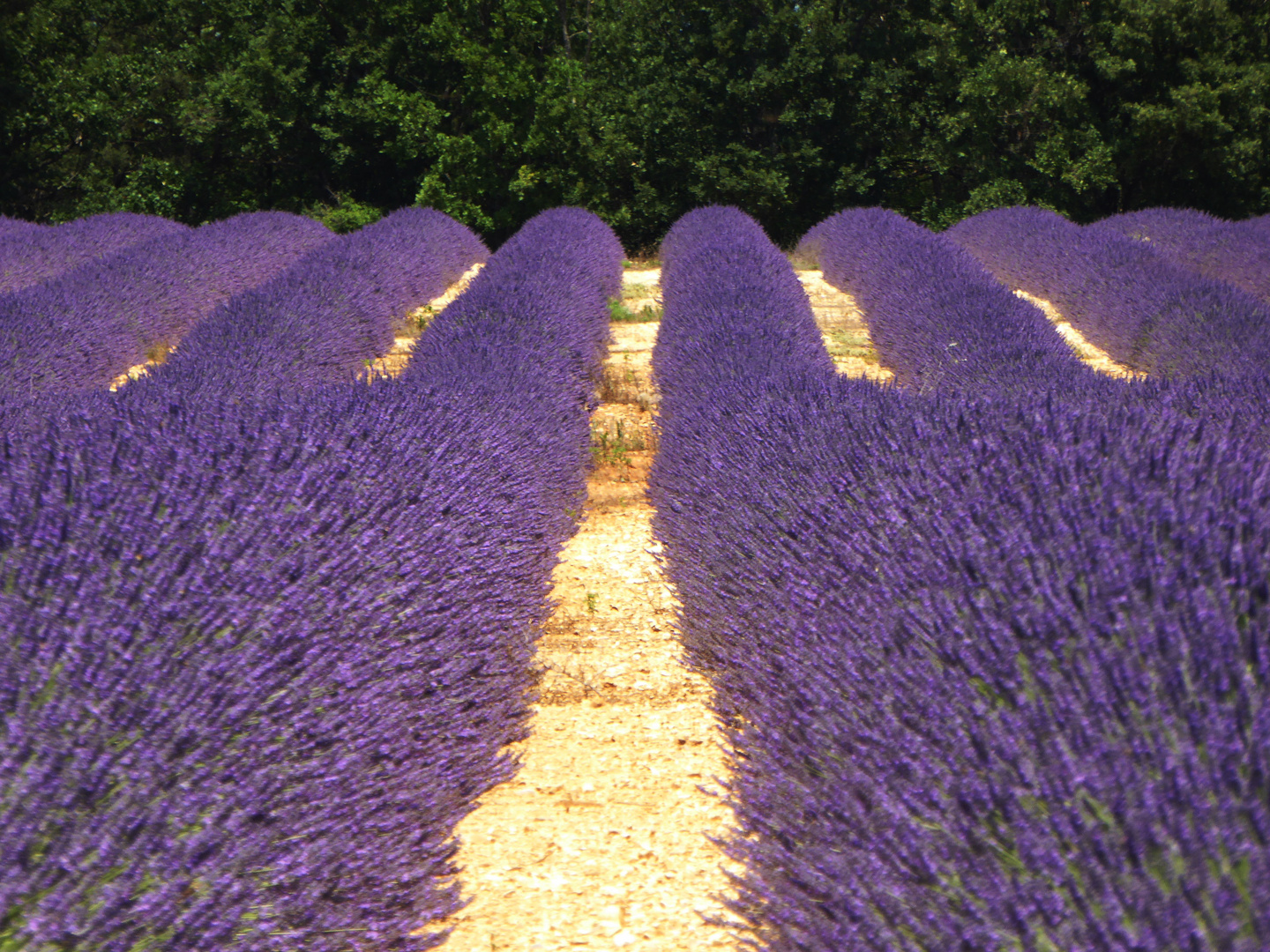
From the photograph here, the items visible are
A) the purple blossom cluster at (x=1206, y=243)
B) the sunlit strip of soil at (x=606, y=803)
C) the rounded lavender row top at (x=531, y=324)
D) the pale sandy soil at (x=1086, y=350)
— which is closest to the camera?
the sunlit strip of soil at (x=606, y=803)

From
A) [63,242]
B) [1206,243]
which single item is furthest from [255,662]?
[1206,243]

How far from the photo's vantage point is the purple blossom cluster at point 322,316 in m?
4.60

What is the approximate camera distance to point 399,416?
3.02 m

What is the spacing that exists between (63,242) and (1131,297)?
9.80m

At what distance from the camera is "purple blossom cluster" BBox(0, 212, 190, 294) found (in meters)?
8.70

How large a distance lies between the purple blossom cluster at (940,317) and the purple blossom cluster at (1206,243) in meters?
2.12

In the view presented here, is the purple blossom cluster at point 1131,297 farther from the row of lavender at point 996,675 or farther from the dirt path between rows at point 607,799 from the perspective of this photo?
the dirt path between rows at point 607,799

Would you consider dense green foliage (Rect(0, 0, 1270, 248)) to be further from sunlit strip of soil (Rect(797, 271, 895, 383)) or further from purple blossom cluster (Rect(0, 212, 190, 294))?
sunlit strip of soil (Rect(797, 271, 895, 383))

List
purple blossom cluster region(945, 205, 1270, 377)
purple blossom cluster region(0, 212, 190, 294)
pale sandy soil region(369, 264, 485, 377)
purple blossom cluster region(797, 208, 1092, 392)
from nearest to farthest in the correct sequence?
purple blossom cluster region(797, 208, 1092, 392) → purple blossom cluster region(945, 205, 1270, 377) → pale sandy soil region(369, 264, 485, 377) → purple blossom cluster region(0, 212, 190, 294)

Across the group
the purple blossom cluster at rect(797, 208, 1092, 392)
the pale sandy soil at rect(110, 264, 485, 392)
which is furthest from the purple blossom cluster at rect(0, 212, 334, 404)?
the purple blossom cluster at rect(797, 208, 1092, 392)

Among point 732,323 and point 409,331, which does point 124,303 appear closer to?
point 409,331

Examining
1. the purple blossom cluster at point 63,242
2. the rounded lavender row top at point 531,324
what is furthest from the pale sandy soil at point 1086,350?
the purple blossom cluster at point 63,242

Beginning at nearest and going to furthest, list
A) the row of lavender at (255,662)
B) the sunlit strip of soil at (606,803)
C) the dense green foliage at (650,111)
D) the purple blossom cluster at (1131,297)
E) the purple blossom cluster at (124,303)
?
the row of lavender at (255,662), the sunlit strip of soil at (606,803), the purple blossom cluster at (1131,297), the purple blossom cluster at (124,303), the dense green foliage at (650,111)

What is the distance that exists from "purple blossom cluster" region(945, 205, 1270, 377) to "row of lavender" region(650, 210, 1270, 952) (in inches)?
93.3
